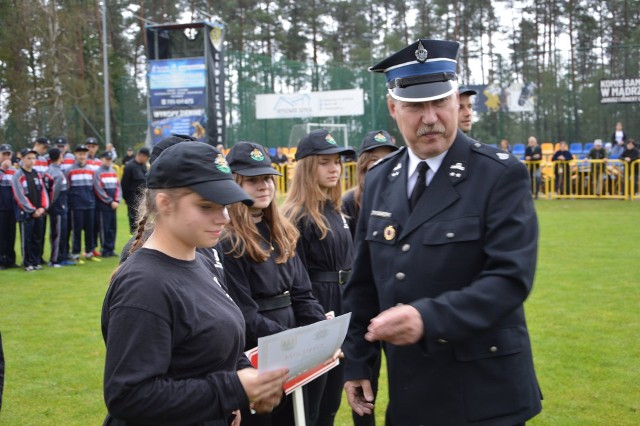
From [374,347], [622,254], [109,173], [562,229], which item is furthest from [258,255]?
[562,229]

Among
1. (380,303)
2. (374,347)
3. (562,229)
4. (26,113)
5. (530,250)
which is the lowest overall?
(562,229)

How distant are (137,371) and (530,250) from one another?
4.61 ft

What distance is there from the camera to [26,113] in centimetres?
3797

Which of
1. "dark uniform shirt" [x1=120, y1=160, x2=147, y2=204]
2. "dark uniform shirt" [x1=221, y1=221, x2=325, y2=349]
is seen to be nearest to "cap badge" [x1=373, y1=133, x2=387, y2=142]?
"dark uniform shirt" [x1=221, y1=221, x2=325, y2=349]

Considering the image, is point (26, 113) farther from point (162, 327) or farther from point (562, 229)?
point (162, 327)

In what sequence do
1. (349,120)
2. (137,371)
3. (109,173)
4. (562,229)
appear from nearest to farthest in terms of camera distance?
(137,371)
(109,173)
(562,229)
(349,120)

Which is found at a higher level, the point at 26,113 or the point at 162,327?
the point at 26,113

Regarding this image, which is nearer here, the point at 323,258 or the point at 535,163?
the point at 323,258

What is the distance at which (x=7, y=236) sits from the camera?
545 inches

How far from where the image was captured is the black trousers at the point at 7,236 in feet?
45.0

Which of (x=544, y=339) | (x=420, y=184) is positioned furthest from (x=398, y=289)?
(x=544, y=339)

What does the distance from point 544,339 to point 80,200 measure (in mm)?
9687

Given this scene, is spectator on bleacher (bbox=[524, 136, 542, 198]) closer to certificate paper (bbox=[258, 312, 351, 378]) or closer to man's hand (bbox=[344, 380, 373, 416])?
man's hand (bbox=[344, 380, 373, 416])

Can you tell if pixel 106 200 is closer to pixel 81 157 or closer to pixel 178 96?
pixel 81 157
